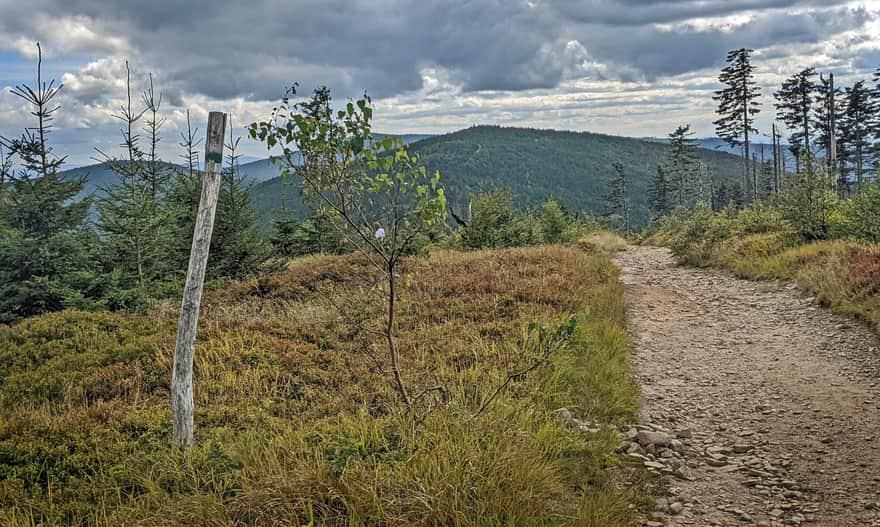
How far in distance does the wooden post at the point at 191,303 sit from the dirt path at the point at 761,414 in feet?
13.0

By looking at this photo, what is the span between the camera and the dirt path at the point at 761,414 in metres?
4.09

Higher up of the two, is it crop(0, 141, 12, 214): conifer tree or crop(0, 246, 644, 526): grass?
crop(0, 141, 12, 214): conifer tree

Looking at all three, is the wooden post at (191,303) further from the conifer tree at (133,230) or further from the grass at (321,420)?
the conifer tree at (133,230)

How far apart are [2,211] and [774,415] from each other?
18669 millimetres

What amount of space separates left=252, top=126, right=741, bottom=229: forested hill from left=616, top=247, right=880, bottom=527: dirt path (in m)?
123

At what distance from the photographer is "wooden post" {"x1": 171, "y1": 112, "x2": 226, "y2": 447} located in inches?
189

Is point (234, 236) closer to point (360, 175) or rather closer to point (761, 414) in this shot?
point (360, 175)

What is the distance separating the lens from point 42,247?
13250mm

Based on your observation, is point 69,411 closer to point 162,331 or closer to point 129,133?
point 162,331

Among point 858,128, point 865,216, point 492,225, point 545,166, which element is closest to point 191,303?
point 865,216

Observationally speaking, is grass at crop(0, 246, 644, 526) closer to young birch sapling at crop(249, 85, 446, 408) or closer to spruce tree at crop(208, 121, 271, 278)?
young birch sapling at crop(249, 85, 446, 408)

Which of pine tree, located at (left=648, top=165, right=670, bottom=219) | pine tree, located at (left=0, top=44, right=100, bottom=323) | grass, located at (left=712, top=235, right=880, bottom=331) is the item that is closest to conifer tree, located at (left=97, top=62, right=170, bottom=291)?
pine tree, located at (left=0, top=44, right=100, bottom=323)

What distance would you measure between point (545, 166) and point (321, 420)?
175293 millimetres

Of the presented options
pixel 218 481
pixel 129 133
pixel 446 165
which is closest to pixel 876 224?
pixel 218 481
